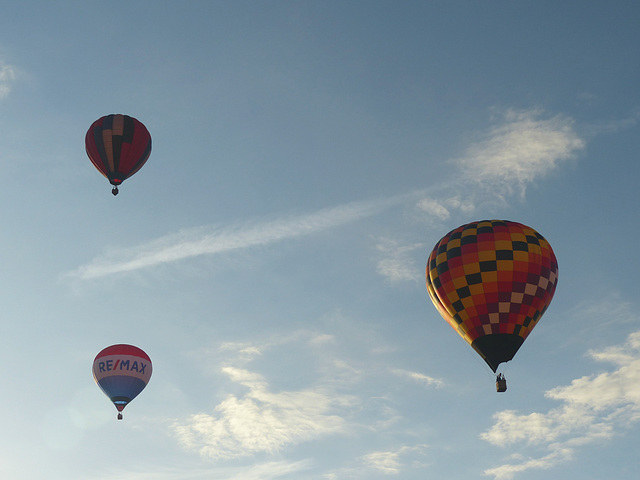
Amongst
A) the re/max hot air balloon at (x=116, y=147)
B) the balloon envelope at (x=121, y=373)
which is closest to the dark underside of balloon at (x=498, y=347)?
the re/max hot air balloon at (x=116, y=147)

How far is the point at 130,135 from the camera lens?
5356 cm

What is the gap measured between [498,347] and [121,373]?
27.7 metres

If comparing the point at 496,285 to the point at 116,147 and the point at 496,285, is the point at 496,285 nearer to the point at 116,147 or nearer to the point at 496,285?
the point at 496,285

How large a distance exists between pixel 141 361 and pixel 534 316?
29.0 metres

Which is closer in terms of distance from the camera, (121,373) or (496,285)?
(496,285)

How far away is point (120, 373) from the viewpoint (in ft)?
188

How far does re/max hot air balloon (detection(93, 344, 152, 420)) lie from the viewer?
56903mm

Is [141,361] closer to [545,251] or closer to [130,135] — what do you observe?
[130,135]

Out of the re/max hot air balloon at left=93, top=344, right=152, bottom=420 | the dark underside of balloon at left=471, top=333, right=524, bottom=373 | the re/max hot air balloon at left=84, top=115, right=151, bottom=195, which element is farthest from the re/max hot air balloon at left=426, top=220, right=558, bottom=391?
the re/max hot air balloon at left=93, top=344, right=152, bottom=420

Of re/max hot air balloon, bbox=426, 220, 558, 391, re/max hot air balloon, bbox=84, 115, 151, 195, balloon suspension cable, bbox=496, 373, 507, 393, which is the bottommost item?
balloon suspension cable, bbox=496, 373, 507, 393

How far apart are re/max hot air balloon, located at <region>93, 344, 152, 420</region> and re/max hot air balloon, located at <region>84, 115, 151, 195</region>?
41.9 feet

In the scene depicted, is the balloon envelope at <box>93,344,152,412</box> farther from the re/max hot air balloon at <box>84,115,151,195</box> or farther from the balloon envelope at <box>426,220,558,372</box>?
the balloon envelope at <box>426,220,558,372</box>

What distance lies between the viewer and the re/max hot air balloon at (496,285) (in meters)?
42.9

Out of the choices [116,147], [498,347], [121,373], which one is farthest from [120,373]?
[498,347]
